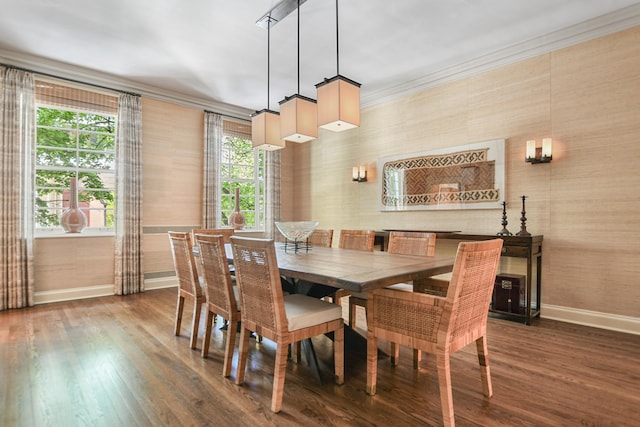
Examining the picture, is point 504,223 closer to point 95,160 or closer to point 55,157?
point 95,160

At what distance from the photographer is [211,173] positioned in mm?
5488

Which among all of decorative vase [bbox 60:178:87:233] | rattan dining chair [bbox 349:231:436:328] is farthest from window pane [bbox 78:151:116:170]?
rattan dining chair [bbox 349:231:436:328]

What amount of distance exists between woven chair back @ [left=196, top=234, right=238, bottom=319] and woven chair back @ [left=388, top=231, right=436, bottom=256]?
1.45 metres

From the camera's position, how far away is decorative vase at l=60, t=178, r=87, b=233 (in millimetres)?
4227

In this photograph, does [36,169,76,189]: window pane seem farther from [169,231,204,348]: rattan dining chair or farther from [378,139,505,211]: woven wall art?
[378,139,505,211]: woven wall art

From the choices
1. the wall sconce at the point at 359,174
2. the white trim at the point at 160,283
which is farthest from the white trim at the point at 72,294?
the wall sconce at the point at 359,174

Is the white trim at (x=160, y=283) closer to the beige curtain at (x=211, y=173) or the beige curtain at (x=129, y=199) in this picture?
the beige curtain at (x=129, y=199)

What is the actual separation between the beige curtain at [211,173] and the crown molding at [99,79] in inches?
8.5

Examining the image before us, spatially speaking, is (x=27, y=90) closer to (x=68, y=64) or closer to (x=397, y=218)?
(x=68, y=64)

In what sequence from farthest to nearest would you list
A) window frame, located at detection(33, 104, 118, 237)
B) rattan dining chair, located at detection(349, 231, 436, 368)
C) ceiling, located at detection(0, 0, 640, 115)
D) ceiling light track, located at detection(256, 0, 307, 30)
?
1. window frame, located at detection(33, 104, 118, 237)
2. ceiling, located at detection(0, 0, 640, 115)
3. ceiling light track, located at detection(256, 0, 307, 30)
4. rattan dining chair, located at detection(349, 231, 436, 368)

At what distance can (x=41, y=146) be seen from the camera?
429 cm

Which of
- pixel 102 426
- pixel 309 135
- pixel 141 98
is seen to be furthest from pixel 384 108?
pixel 102 426

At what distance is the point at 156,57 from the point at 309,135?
7.83 ft

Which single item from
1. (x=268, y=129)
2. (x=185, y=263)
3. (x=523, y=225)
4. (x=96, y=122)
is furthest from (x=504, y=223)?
(x=96, y=122)
